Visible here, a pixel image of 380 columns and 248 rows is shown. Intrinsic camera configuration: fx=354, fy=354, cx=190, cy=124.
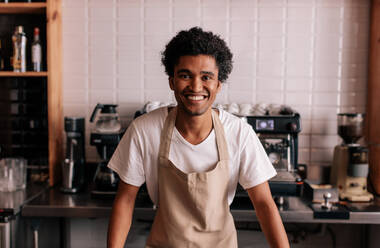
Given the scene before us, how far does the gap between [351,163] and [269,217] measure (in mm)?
957

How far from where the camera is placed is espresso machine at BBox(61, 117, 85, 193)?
211cm

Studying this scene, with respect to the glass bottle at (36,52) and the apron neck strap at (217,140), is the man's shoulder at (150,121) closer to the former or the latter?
the apron neck strap at (217,140)

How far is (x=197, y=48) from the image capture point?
1293 mm

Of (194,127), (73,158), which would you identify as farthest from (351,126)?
(73,158)

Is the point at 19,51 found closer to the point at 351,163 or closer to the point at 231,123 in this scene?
the point at 231,123

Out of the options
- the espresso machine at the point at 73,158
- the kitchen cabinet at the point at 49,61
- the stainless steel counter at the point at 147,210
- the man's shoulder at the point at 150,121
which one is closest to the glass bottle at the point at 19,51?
the kitchen cabinet at the point at 49,61

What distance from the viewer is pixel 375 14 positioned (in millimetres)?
2273

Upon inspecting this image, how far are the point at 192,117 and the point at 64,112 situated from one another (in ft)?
4.54

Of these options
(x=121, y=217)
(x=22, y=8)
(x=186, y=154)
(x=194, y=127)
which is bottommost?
(x=121, y=217)

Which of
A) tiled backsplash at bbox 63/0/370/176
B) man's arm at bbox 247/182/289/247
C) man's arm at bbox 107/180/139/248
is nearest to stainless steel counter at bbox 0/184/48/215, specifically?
tiled backsplash at bbox 63/0/370/176

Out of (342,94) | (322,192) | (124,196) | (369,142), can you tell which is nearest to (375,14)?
(342,94)

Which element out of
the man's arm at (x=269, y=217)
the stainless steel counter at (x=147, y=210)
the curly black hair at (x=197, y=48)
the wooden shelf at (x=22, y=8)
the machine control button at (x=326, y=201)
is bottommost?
the stainless steel counter at (x=147, y=210)

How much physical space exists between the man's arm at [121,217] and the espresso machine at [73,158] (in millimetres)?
814

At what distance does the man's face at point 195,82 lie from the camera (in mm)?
1301
